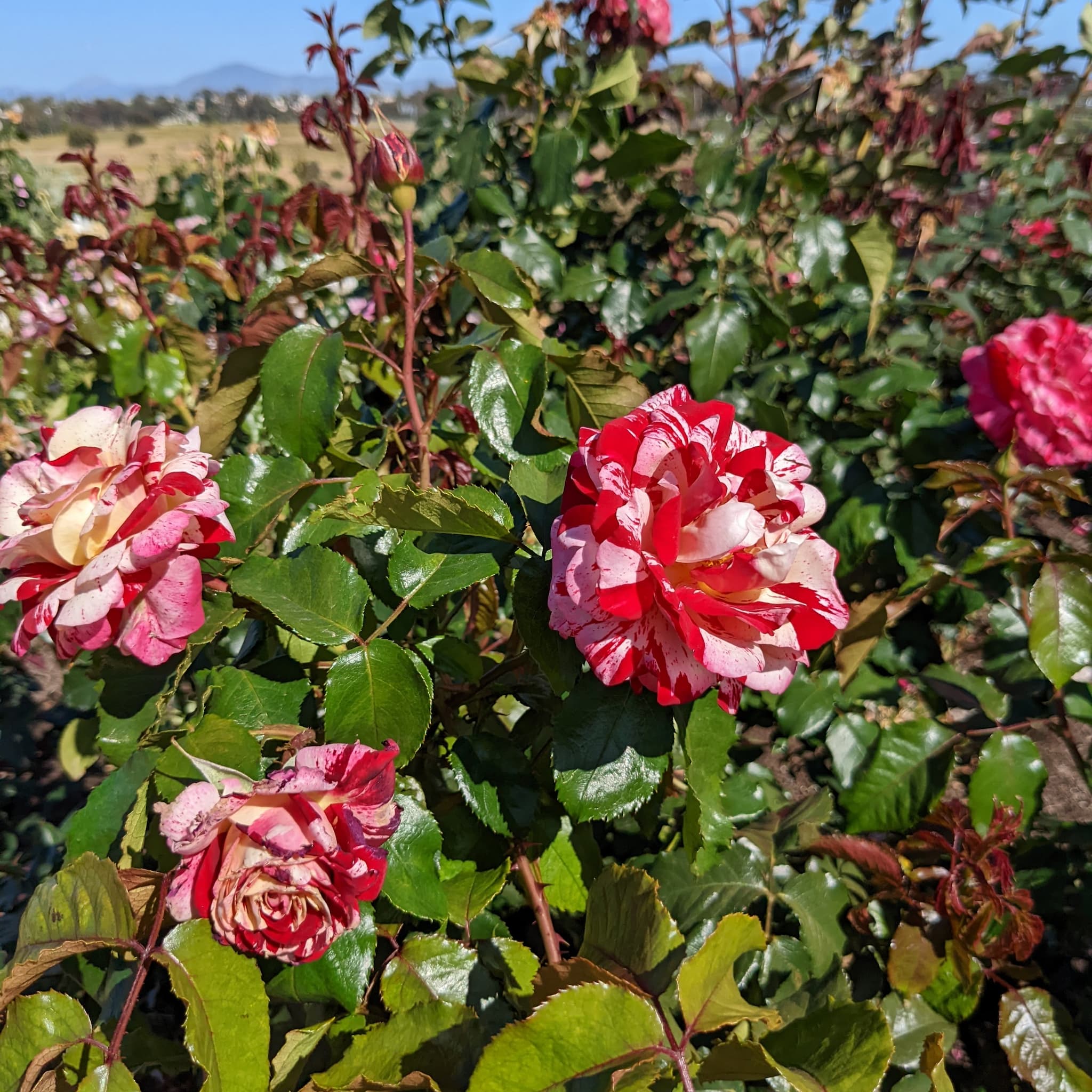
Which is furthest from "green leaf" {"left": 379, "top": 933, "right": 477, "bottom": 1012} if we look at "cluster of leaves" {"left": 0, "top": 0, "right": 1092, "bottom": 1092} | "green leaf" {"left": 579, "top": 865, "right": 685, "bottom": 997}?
"green leaf" {"left": 579, "top": 865, "right": 685, "bottom": 997}

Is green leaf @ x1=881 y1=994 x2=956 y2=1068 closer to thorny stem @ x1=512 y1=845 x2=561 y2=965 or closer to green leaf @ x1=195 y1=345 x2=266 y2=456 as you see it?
thorny stem @ x1=512 y1=845 x2=561 y2=965

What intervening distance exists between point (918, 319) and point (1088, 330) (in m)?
0.48

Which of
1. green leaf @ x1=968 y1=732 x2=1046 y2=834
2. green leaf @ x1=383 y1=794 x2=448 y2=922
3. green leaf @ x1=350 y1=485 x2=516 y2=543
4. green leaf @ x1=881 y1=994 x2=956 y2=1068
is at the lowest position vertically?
green leaf @ x1=881 y1=994 x2=956 y2=1068

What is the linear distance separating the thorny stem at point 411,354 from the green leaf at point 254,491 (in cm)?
11

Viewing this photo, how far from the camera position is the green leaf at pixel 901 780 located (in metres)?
0.85

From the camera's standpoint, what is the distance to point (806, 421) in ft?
4.23

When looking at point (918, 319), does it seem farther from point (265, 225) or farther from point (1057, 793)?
point (265, 225)

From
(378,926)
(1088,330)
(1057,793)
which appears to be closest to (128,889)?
(378,926)

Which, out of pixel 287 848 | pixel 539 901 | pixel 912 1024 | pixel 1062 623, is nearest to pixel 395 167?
pixel 287 848

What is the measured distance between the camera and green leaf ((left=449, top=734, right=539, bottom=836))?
0.61 meters

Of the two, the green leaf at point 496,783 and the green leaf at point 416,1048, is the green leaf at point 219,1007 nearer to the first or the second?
the green leaf at point 416,1048

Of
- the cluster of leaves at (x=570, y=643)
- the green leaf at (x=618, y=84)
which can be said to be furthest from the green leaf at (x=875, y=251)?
the green leaf at (x=618, y=84)

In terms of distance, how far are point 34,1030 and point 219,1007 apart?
131 millimetres

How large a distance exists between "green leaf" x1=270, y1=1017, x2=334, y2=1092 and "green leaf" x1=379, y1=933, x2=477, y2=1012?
0.20ft
